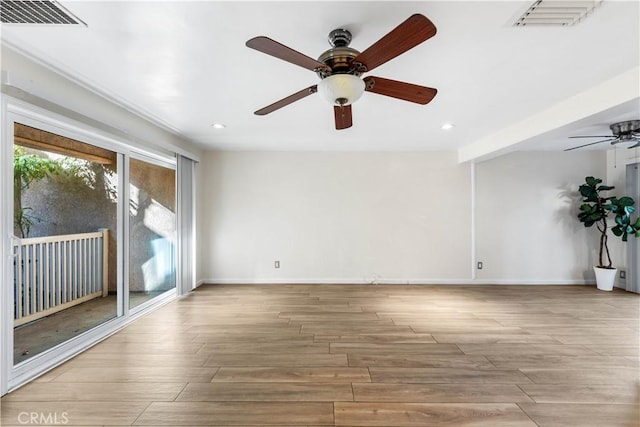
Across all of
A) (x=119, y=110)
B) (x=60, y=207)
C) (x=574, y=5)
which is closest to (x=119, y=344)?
(x=60, y=207)

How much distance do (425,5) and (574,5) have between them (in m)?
0.79

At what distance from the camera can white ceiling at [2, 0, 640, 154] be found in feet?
5.13

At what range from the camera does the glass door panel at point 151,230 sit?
3498mm

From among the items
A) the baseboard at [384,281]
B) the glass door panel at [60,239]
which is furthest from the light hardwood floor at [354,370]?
the baseboard at [384,281]

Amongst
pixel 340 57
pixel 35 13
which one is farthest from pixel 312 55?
pixel 35 13

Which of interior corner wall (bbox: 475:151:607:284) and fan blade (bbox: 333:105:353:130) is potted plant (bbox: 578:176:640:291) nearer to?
interior corner wall (bbox: 475:151:607:284)

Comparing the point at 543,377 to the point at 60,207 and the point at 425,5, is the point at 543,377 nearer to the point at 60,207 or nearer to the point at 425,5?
the point at 425,5

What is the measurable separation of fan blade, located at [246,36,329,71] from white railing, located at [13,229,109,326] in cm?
229

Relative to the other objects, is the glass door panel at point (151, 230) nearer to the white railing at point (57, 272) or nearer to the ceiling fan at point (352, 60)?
the white railing at point (57, 272)

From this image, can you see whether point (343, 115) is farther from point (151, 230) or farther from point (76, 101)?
point (151, 230)

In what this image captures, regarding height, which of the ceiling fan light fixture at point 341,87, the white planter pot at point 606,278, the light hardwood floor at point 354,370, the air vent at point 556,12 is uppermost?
the air vent at point 556,12

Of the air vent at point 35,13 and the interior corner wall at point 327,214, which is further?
the interior corner wall at point 327,214

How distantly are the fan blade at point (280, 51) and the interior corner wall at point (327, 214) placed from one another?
3.47 metres

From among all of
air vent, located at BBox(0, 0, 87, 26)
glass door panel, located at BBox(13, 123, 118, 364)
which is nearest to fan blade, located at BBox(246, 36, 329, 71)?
air vent, located at BBox(0, 0, 87, 26)
